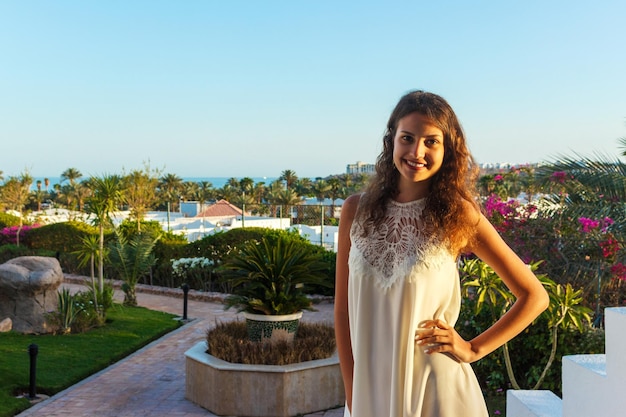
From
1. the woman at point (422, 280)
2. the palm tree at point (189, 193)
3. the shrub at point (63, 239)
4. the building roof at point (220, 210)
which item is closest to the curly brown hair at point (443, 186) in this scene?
the woman at point (422, 280)

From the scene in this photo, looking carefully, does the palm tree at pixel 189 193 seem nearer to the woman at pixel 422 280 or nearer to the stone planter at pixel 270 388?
the stone planter at pixel 270 388

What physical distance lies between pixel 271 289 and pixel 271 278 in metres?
0.11

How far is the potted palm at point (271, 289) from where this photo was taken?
20.5ft

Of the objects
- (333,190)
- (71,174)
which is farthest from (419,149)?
(71,174)

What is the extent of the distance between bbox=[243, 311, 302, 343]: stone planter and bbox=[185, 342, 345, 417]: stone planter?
0.34 m

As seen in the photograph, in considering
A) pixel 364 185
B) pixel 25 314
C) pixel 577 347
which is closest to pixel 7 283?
pixel 25 314

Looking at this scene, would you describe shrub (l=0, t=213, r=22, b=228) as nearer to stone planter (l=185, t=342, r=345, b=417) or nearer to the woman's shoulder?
stone planter (l=185, t=342, r=345, b=417)

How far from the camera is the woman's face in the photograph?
1.91 metres

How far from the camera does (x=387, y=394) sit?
6.26ft

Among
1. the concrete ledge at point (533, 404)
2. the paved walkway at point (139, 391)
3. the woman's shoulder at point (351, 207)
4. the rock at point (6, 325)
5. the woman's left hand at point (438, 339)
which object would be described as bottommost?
the paved walkway at point (139, 391)

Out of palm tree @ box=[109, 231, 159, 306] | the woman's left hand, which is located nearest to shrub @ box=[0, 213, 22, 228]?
palm tree @ box=[109, 231, 159, 306]

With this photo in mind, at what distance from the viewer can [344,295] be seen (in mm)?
2104

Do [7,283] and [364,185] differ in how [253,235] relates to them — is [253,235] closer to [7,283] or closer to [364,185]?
[7,283]

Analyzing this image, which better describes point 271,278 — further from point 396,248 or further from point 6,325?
point 6,325
